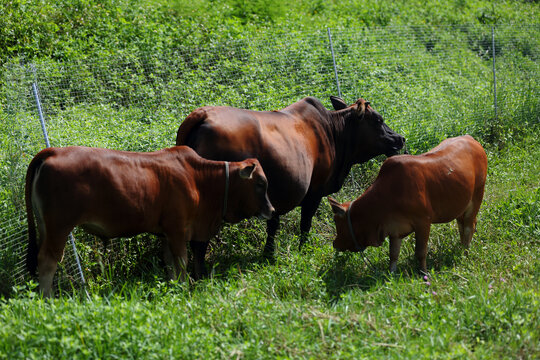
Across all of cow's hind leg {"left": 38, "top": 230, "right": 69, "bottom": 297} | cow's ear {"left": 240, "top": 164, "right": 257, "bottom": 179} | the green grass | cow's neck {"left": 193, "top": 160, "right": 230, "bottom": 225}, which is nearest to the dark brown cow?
cow's neck {"left": 193, "top": 160, "right": 230, "bottom": 225}

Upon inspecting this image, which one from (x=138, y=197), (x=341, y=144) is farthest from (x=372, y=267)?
(x=138, y=197)

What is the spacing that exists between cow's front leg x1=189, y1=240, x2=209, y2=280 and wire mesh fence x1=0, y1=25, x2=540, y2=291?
1.21 metres

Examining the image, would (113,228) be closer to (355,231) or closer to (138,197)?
(138,197)

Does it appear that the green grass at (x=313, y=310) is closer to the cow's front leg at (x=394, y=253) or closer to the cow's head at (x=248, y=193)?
the cow's front leg at (x=394, y=253)

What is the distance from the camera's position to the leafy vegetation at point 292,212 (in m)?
4.66

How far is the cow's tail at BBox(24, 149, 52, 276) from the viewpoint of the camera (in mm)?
5520

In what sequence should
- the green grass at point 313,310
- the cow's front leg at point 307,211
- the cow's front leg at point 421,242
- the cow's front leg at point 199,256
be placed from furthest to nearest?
the cow's front leg at point 307,211 < the cow's front leg at point 199,256 < the cow's front leg at point 421,242 < the green grass at point 313,310

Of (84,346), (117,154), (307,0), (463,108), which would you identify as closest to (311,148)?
(117,154)

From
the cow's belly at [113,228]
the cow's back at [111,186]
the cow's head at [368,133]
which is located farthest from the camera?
the cow's head at [368,133]

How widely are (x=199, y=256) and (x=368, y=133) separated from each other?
9.23ft

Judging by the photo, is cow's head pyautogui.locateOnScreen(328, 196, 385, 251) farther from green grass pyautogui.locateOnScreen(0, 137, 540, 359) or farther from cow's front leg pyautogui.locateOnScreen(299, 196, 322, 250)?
cow's front leg pyautogui.locateOnScreen(299, 196, 322, 250)

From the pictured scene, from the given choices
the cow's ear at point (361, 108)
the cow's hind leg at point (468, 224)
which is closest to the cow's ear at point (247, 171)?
the cow's ear at point (361, 108)

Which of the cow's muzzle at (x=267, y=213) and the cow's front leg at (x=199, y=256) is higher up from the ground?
the cow's muzzle at (x=267, y=213)

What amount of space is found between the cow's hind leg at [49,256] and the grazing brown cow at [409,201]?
8.89ft
